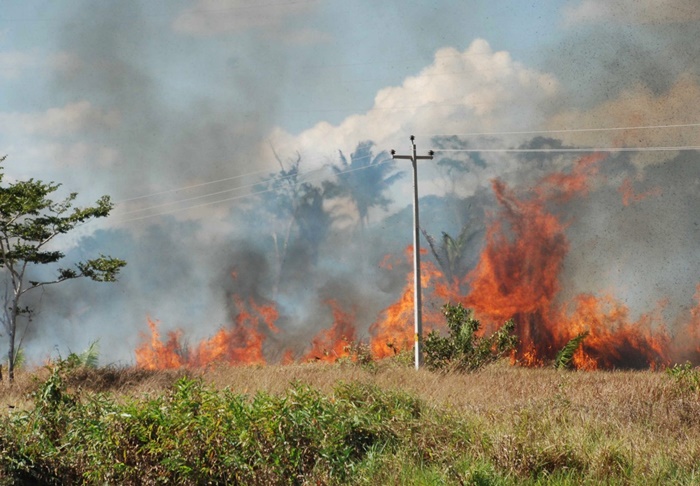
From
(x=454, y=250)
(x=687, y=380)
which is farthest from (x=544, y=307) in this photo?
(x=687, y=380)

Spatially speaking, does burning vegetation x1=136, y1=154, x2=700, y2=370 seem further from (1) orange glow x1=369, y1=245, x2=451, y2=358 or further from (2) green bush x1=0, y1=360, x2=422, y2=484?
(2) green bush x1=0, y1=360, x2=422, y2=484

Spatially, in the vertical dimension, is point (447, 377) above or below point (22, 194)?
below

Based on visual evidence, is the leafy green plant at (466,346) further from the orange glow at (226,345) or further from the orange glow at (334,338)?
the orange glow at (226,345)

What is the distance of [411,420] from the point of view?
829 cm

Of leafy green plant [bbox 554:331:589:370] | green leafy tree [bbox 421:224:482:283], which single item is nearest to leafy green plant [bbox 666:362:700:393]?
leafy green plant [bbox 554:331:589:370]

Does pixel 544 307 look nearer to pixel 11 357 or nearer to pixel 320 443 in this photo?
pixel 11 357

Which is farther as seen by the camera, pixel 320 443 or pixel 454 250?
pixel 454 250

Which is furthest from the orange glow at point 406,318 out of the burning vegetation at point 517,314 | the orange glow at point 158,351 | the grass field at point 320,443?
the grass field at point 320,443

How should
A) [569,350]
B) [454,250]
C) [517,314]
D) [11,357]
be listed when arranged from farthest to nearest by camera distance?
[454,250] → [517,314] → [569,350] → [11,357]

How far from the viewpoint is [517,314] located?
24.8 metres

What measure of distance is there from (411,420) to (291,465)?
1.73 meters

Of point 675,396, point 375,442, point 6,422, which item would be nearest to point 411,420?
point 375,442

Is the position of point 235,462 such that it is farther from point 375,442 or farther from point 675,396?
point 675,396

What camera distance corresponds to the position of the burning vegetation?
24.3 m
